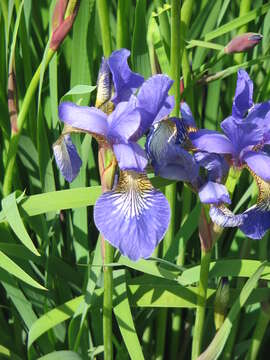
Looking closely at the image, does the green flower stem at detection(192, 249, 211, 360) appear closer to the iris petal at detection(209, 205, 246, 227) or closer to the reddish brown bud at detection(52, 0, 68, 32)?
the iris petal at detection(209, 205, 246, 227)

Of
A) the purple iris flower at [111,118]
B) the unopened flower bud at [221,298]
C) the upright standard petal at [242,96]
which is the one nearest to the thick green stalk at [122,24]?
the purple iris flower at [111,118]

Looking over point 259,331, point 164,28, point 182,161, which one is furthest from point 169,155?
point 259,331

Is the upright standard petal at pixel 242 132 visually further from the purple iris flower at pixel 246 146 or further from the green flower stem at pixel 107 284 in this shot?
the green flower stem at pixel 107 284

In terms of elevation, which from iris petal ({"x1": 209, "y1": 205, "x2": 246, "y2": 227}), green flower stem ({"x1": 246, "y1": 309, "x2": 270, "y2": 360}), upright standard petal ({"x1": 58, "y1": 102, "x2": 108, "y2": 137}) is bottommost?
green flower stem ({"x1": 246, "y1": 309, "x2": 270, "y2": 360})

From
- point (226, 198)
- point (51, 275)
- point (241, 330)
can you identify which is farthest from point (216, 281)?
point (226, 198)

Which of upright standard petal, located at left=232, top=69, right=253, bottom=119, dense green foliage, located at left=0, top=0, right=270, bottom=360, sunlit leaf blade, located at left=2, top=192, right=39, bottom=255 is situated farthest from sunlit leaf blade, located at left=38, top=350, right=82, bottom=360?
upright standard petal, located at left=232, top=69, right=253, bottom=119

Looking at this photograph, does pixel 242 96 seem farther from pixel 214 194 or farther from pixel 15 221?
pixel 15 221

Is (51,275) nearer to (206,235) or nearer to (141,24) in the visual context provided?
(206,235)

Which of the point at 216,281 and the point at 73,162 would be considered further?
the point at 216,281

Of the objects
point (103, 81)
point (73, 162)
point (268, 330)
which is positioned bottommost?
point (268, 330)
